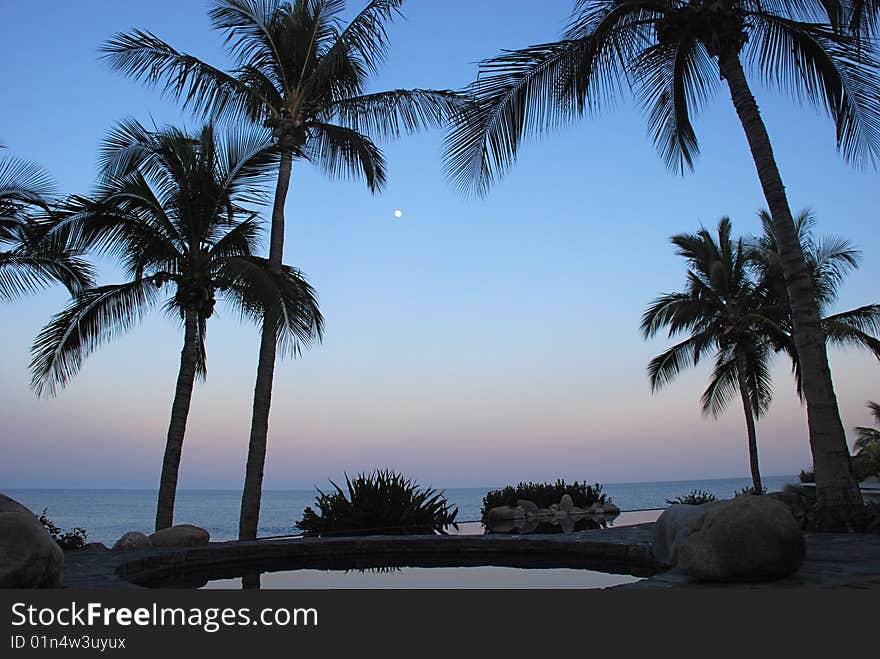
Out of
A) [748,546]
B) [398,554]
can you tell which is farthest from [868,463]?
[748,546]

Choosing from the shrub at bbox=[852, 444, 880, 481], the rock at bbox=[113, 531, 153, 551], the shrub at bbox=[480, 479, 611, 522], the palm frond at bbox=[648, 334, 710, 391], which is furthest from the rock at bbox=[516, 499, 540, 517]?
the shrub at bbox=[852, 444, 880, 481]

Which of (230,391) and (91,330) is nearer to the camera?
(91,330)

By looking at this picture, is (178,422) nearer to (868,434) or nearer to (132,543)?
(132,543)

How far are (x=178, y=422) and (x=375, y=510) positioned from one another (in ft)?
13.0

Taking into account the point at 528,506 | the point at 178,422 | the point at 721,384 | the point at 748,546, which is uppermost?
the point at 721,384

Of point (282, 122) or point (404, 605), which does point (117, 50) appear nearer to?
point (282, 122)

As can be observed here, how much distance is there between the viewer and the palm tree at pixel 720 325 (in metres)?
20.1

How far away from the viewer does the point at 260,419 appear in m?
11.6

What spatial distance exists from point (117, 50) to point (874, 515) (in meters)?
13.9

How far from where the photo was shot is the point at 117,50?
11898 mm

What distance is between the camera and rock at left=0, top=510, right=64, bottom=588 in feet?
15.1

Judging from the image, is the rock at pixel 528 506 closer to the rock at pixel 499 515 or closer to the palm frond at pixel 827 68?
the rock at pixel 499 515

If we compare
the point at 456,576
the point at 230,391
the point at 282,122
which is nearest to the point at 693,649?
the point at 456,576

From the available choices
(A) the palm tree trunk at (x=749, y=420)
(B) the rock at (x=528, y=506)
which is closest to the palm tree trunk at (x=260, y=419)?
(B) the rock at (x=528, y=506)
